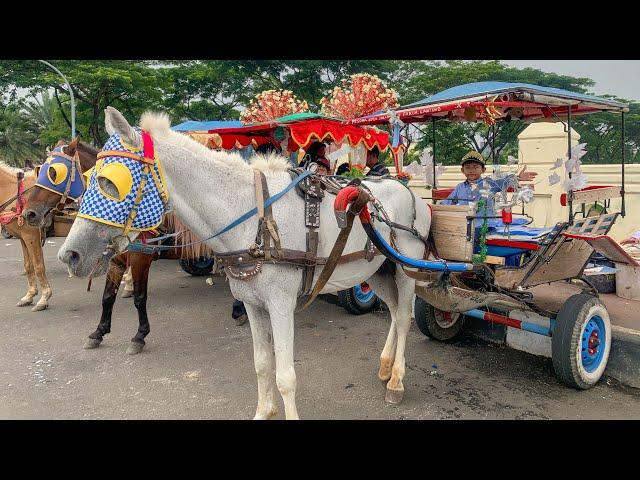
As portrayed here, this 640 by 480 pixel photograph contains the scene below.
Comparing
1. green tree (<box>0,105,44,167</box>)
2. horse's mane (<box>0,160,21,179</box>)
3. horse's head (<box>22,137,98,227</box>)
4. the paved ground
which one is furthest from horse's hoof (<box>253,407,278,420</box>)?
green tree (<box>0,105,44,167</box>)

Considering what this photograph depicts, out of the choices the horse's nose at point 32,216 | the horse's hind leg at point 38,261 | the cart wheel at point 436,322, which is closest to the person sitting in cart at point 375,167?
the cart wheel at point 436,322

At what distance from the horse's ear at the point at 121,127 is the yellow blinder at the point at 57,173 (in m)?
3.39

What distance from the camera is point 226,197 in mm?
2695

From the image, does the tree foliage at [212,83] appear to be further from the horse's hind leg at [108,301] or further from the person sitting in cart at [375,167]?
the horse's hind leg at [108,301]

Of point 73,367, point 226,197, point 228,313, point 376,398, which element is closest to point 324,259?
point 226,197

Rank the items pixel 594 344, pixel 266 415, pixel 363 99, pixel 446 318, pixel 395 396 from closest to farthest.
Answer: pixel 266 415 → pixel 395 396 → pixel 594 344 → pixel 446 318 → pixel 363 99

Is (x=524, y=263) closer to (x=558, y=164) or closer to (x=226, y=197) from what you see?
(x=558, y=164)

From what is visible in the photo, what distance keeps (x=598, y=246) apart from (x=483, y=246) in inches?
38.9

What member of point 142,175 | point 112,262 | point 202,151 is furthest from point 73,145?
point 142,175

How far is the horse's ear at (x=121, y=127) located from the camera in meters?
2.31

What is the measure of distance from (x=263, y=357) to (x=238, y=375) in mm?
1334

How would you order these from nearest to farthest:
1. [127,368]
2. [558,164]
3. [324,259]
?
1. [324,259]
2. [558,164]
3. [127,368]

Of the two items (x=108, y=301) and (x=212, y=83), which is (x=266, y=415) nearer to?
(x=108, y=301)

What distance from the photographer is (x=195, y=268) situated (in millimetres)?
8375
